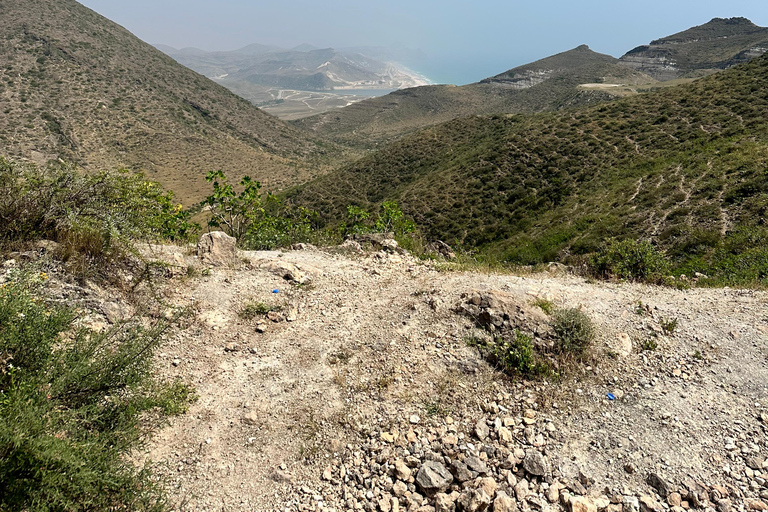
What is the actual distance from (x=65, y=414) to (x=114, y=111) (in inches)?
2800

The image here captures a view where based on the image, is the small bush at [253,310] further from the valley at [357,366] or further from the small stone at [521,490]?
A: the small stone at [521,490]

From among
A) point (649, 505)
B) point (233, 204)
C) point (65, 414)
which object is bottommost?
point (649, 505)

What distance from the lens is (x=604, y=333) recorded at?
5.07 m

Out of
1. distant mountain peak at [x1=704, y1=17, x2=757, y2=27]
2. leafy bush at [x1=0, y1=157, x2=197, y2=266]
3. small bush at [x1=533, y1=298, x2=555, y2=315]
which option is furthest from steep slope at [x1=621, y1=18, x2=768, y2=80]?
leafy bush at [x1=0, y1=157, x2=197, y2=266]

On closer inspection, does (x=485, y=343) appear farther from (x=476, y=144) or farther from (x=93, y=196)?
(x=476, y=144)

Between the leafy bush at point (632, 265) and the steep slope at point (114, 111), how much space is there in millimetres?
46131

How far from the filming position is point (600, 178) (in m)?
20.8

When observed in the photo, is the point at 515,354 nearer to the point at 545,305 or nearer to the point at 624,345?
the point at 545,305

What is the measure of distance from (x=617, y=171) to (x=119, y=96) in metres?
73.2

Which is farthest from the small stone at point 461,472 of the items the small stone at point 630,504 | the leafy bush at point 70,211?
the leafy bush at point 70,211

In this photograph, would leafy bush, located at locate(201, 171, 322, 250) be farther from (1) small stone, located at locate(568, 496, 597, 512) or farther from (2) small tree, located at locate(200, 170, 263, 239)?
(1) small stone, located at locate(568, 496, 597, 512)

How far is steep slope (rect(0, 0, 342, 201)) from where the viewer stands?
47.2 m

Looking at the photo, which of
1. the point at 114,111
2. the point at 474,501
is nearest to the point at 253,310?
the point at 474,501

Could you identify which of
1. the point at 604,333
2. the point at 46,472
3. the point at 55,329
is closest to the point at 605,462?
the point at 604,333
